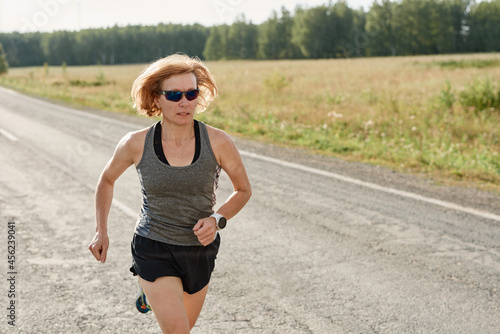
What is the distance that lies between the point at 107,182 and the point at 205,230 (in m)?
0.64

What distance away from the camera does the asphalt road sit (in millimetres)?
3486

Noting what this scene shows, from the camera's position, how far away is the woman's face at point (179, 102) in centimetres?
233

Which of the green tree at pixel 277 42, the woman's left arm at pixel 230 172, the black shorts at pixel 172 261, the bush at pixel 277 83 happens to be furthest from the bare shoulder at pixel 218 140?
the green tree at pixel 277 42

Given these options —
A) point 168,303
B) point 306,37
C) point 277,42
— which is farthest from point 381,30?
point 168,303

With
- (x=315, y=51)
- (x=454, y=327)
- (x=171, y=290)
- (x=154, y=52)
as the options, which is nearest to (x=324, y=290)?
(x=454, y=327)

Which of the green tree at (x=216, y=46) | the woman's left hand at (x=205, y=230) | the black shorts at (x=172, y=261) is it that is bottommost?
the black shorts at (x=172, y=261)

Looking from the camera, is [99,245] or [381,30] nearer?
[99,245]

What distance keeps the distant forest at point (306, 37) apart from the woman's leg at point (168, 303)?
2291 inches

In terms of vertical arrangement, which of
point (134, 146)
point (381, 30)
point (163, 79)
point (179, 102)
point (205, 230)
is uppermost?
point (381, 30)

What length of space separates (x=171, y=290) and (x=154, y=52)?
4417 inches

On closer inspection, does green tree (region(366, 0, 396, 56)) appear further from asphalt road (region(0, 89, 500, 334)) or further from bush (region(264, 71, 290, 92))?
asphalt road (region(0, 89, 500, 334))

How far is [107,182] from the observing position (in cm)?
257

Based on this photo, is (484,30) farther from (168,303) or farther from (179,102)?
(168,303)

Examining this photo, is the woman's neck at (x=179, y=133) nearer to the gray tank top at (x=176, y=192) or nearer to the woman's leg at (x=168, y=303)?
the gray tank top at (x=176, y=192)
